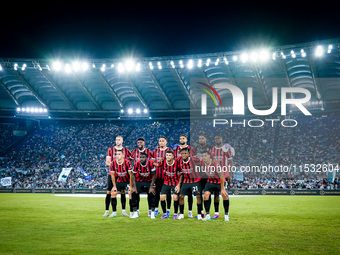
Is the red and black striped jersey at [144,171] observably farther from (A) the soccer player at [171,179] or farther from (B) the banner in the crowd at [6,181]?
(B) the banner in the crowd at [6,181]

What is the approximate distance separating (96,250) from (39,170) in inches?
1474

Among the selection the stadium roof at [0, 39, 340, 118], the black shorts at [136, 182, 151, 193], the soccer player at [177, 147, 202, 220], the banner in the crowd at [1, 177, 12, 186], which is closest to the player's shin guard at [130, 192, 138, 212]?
the black shorts at [136, 182, 151, 193]

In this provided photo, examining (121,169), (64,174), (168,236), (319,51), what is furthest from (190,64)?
(168,236)

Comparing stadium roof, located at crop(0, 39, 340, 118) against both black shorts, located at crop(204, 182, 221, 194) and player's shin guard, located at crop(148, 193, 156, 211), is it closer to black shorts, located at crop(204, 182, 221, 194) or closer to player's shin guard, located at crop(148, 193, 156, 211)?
black shorts, located at crop(204, 182, 221, 194)

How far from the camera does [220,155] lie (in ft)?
40.1

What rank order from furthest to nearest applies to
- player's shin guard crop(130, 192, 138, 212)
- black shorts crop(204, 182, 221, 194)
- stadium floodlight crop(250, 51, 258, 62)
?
stadium floodlight crop(250, 51, 258, 62)
player's shin guard crop(130, 192, 138, 212)
black shorts crop(204, 182, 221, 194)

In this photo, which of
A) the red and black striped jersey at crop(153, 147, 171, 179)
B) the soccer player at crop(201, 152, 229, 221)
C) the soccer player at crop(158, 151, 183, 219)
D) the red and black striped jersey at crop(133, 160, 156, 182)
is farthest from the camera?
the red and black striped jersey at crop(153, 147, 171, 179)

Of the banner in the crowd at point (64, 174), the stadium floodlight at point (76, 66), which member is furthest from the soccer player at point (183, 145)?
the stadium floodlight at point (76, 66)

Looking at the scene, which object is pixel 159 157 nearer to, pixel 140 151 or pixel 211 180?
pixel 140 151

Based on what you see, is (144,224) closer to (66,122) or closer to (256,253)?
(256,253)

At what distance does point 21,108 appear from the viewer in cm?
4716

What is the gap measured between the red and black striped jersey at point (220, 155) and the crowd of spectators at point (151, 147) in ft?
66.1

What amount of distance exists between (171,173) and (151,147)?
108ft

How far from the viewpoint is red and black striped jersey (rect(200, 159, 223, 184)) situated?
11.8m
